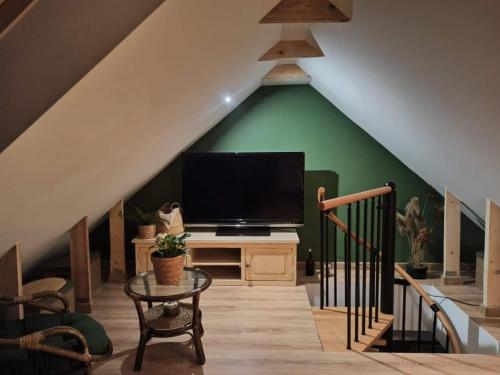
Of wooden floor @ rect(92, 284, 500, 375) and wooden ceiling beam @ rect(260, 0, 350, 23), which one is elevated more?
wooden ceiling beam @ rect(260, 0, 350, 23)

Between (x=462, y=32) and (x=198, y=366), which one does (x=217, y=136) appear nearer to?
(x=198, y=366)

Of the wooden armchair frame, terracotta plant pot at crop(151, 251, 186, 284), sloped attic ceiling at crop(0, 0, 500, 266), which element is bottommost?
the wooden armchair frame

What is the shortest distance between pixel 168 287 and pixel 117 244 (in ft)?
5.83

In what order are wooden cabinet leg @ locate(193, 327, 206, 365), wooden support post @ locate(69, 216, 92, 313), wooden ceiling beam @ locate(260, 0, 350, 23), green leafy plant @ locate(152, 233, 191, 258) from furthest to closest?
wooden support post @ locate(69, 216, 92, 313), green leafy plant @ locate(152, 233, 191, 258), wooden cabinet leg @ locate(193, 327, 206, 365), wooden ceiling beam @ locate(260, 0, 350, 23)

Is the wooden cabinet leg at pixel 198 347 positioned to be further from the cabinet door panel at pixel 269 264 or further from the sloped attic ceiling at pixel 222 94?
the cabinet door panel at pixel 269 264

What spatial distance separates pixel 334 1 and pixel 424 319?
3.62 m

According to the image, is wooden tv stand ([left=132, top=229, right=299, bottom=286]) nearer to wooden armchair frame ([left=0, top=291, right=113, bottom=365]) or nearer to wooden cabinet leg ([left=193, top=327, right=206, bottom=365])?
wooden cabinet leg ([left=193, top=327, right=206, bottom=365])

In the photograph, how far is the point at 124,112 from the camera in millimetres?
2113

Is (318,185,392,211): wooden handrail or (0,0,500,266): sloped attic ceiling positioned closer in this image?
(0,0,500,266): sloped attic ceiling

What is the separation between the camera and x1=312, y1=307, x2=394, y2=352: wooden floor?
2.94 metres

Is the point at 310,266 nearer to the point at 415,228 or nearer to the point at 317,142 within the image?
the point at 415,228

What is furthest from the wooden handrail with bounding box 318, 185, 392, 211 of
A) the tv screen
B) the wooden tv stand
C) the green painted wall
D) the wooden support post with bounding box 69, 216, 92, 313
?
the wooden support post with bounding box 69, 216, 92, 313

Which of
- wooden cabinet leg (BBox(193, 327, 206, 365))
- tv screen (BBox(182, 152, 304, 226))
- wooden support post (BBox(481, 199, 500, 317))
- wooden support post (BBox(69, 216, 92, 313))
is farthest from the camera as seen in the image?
tv screen (BBox(182, 152, 304, 226))

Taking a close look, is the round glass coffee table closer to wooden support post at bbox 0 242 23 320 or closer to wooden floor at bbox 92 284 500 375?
wooden floor at bbox 92 284 500 375
